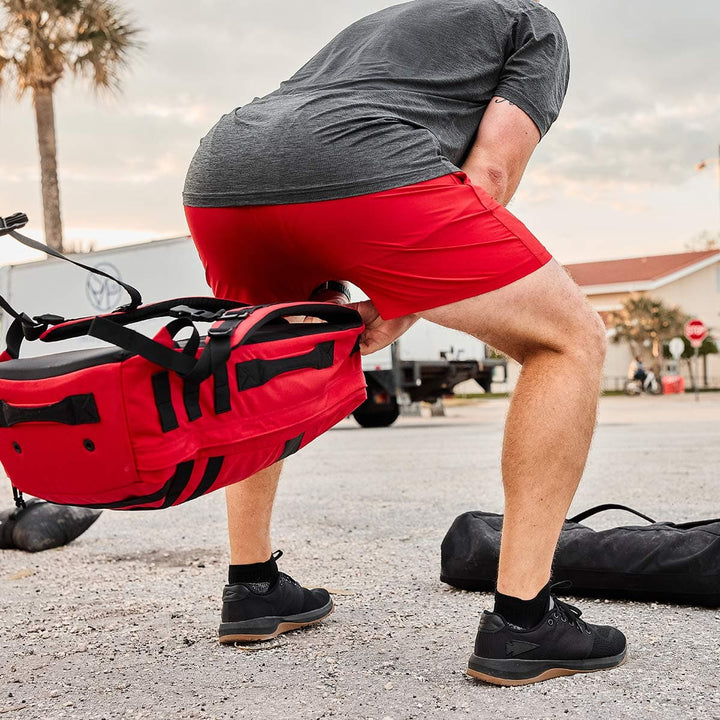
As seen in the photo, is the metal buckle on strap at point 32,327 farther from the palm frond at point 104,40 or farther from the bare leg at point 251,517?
the palm frond at point 104,40

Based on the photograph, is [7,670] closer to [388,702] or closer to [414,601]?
[388,702]

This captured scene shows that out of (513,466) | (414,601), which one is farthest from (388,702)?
(414,601)

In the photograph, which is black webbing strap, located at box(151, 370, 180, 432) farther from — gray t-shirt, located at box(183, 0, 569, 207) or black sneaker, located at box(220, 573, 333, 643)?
black sneaker, located at box(220, 573, 333, 643)

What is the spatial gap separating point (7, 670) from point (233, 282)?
1084 millimetres

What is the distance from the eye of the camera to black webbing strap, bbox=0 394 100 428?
165 centimetres

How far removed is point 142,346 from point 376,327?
684 millimetres

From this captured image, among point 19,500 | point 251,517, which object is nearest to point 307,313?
point 251,517

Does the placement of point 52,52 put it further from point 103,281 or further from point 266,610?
point 266,610

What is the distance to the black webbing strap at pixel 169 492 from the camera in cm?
170

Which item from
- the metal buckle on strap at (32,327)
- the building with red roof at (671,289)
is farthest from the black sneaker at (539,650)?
the building with red roof at (671,289)

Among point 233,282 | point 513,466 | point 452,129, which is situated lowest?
point 513,466

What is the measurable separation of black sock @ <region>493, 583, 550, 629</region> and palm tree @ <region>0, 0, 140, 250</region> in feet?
55.8

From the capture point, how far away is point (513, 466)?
1982mm

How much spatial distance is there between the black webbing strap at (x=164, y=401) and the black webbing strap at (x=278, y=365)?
5.5 inches
